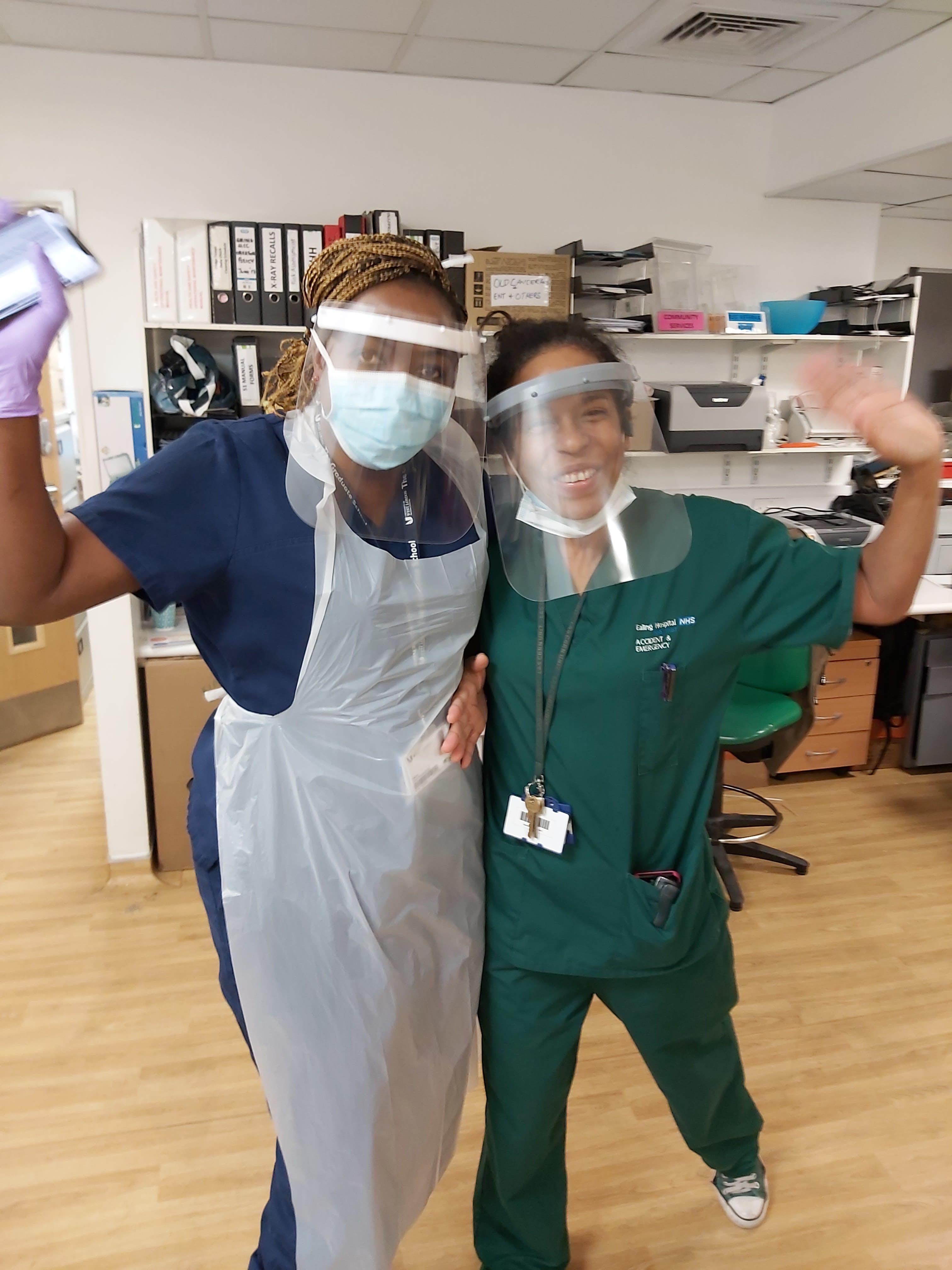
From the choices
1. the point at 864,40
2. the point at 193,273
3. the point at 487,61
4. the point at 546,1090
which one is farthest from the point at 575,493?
the point at 864,40

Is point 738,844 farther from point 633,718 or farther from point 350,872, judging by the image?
point 350,872

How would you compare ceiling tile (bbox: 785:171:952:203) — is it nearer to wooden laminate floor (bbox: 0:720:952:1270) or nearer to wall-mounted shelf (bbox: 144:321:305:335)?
wall-mounted shelf (bbox: 144:321:305:335)

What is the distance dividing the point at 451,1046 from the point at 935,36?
9.60 ft

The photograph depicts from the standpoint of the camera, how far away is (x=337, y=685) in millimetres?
1093

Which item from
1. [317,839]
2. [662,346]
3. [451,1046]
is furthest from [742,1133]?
[662,346]

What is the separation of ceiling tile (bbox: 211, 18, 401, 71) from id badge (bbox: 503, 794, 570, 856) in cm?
228

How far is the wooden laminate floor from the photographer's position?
64.1 inches

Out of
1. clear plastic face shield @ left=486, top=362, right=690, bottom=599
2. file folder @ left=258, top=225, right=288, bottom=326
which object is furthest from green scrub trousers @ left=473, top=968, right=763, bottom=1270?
file folder @ left=258, top=225, right=288, bottom=326

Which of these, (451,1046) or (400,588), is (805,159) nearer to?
(400,588)

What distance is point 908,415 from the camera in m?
1.06

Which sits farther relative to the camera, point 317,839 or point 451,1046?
point 451,1046

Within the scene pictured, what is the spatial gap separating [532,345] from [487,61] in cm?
204

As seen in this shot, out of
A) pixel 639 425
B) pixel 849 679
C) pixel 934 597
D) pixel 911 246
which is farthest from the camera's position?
pixel 911 246

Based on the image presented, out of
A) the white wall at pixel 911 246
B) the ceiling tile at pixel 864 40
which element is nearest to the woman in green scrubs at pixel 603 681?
the ceiling tile at pixel 864 40
